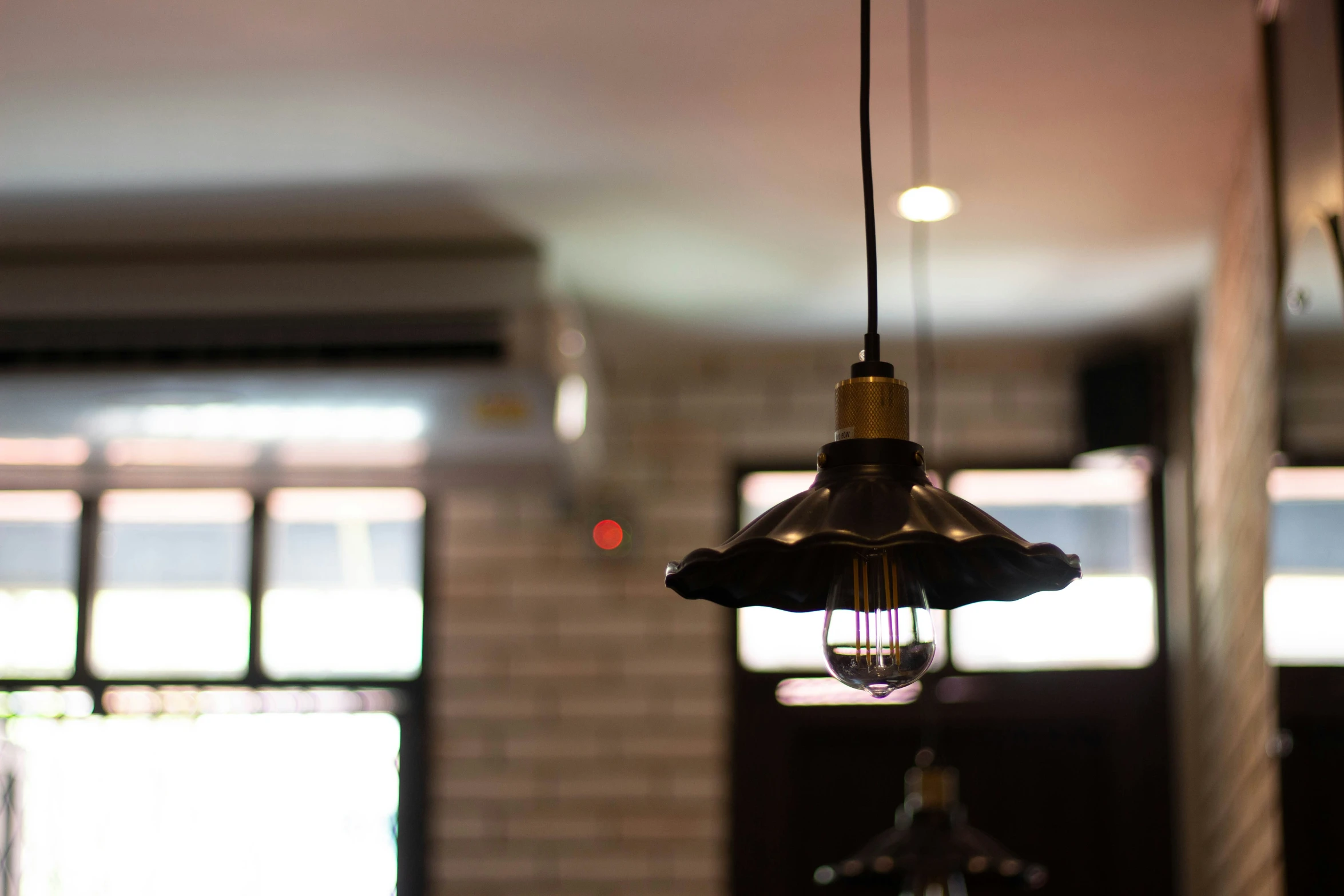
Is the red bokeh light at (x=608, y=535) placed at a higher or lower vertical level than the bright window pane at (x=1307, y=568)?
higher

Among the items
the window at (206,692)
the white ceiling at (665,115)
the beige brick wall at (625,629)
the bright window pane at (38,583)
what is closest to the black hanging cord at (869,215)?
the white ceiling at (665,115)

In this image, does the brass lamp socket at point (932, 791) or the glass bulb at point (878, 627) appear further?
Result: the brass lamp socket at point (932, 791)

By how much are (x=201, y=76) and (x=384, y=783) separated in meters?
2.45

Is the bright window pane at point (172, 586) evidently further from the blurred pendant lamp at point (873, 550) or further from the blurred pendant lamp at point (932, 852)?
the blurred pendant lamp at point (873, 550)

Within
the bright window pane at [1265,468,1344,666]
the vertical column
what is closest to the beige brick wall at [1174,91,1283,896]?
the vertical column

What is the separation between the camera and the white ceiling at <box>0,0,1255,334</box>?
2.27 meters

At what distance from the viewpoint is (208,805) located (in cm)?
416

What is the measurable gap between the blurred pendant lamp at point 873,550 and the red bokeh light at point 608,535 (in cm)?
322

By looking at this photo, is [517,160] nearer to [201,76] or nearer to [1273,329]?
[201,76]

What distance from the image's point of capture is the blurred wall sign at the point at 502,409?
10.6 feet

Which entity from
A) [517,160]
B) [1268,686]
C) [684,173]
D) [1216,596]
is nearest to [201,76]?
[517,160]

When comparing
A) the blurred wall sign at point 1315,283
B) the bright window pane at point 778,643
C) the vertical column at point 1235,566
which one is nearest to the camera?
the blurred wall sign at point 1315,283

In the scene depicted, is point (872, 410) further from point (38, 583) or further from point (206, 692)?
point (38, 583)

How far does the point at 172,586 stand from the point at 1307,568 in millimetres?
3408
